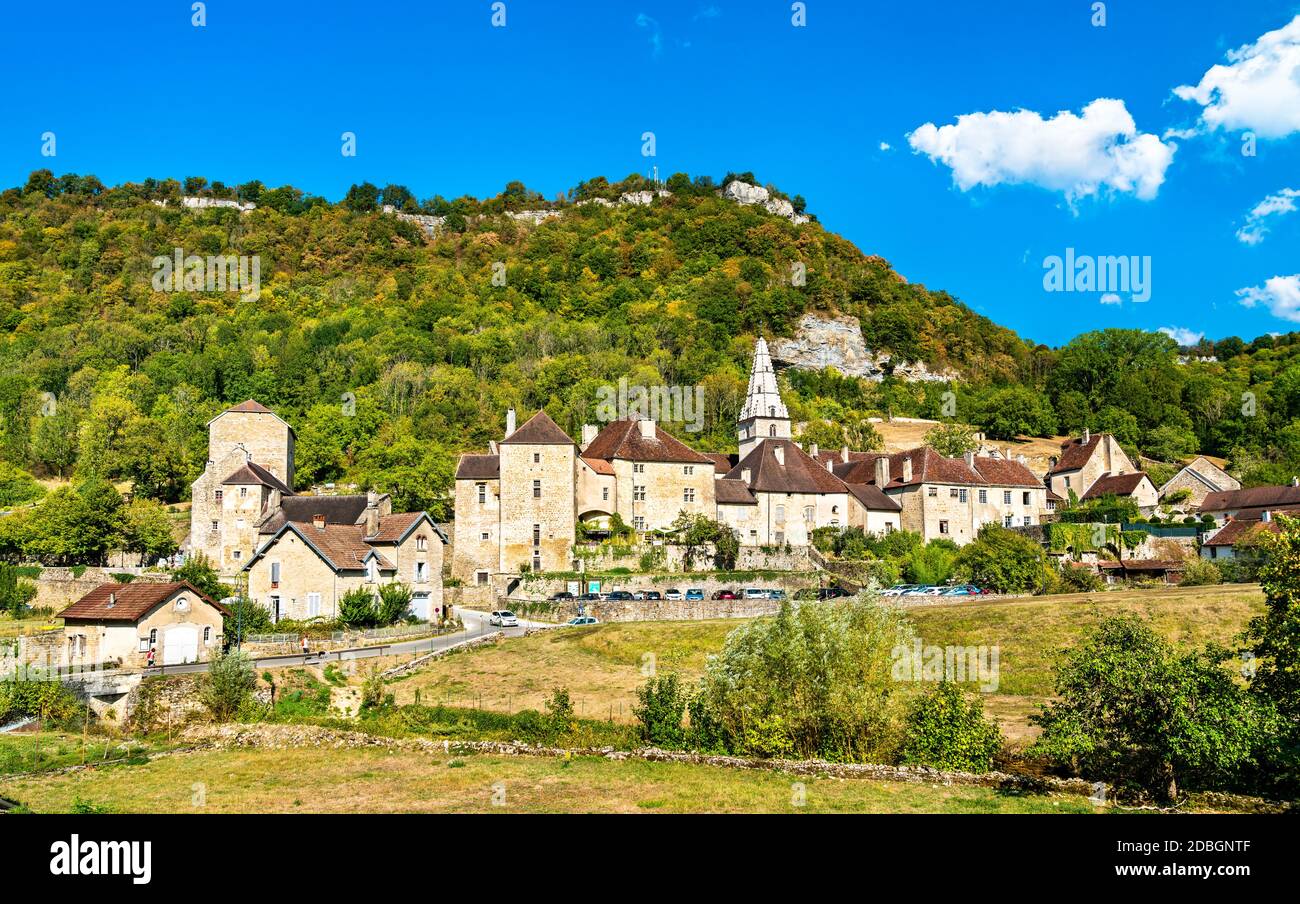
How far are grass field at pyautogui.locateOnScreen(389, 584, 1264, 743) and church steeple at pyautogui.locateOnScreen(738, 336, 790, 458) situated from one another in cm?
3955

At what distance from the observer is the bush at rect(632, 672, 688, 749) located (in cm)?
2711

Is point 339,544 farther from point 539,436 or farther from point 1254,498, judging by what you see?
point 1254,498

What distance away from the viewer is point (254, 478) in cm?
5725

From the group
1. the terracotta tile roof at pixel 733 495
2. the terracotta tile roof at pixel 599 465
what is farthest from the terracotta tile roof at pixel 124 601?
the terracotta tile roof at pixel 733 495

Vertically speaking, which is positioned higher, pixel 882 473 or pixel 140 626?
pixel 882 473

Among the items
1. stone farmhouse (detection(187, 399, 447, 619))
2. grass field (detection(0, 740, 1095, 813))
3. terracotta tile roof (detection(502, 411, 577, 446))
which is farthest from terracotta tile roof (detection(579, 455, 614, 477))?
grass field (detection(0, 740, 1095, 813))

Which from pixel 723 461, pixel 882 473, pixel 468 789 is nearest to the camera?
pixel 468 789

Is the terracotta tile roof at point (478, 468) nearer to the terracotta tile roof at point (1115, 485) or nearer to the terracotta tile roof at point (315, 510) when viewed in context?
the terracotta tile roof at point (315, 510)

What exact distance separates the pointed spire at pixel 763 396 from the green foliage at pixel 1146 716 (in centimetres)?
6271

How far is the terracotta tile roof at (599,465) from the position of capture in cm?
6106

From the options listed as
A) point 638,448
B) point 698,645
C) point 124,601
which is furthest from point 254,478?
point 698,645

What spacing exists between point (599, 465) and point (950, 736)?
3973 centimetres
